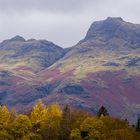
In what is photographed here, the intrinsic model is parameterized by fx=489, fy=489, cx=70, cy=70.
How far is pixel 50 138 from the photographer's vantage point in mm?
173625

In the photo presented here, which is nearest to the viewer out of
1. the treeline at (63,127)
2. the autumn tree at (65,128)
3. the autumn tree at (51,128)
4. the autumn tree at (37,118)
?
the treeline at (63,127)

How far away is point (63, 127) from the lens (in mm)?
174375

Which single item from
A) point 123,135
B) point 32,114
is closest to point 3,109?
point 32,114

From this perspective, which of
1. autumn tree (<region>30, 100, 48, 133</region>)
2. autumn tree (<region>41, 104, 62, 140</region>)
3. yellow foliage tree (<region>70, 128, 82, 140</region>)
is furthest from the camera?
autumn tree (<region>30, 100, 48, 133</region>)

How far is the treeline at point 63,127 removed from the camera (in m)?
167

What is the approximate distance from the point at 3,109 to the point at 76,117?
91.1ft

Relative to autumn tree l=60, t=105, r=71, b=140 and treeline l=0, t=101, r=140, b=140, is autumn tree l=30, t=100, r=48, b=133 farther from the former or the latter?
autumn tree l=60, t=105, r=71, b=140

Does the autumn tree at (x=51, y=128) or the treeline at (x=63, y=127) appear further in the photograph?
the autumn tree at (x=51, y=128)

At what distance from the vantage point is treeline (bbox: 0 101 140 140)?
167125mm

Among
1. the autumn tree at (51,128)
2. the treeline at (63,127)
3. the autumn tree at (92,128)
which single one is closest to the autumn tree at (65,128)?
the treeline at (63,127)

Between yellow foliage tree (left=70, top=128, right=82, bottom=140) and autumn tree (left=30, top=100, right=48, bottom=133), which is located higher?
autumn tree (left=30, top=100, right=48, bottom=133)

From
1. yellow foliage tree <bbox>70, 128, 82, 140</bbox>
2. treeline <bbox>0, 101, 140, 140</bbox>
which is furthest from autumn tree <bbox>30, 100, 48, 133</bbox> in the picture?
yellow foliage tree <bbox>70, 128, 82, 140</bbox>

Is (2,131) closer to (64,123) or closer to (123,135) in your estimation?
(64,123)

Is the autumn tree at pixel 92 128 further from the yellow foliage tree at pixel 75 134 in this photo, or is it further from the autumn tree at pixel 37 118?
the autumn tree at pixel 37 118
